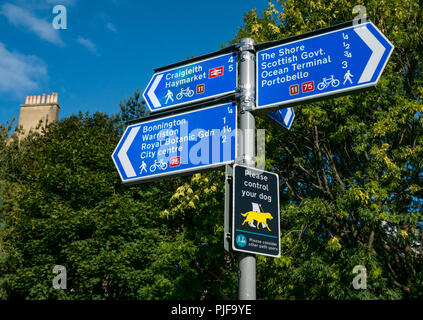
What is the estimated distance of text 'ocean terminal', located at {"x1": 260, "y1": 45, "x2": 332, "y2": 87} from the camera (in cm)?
398

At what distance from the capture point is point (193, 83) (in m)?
4.62

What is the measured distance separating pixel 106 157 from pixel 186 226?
5777mm

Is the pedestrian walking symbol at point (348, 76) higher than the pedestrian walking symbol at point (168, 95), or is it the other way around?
the pedestrian walking symbol at point (168, 95)

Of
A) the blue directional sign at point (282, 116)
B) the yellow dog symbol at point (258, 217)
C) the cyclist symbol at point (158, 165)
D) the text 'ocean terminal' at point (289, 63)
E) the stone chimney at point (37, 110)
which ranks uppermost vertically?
the stone chimney at point (37, 110)

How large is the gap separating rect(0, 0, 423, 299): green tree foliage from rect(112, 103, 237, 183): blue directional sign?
28.3 feet

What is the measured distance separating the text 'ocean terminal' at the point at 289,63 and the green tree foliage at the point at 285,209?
858cm

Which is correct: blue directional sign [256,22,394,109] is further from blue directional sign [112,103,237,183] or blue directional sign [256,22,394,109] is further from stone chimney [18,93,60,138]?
stone chimney [18,93,60,138]

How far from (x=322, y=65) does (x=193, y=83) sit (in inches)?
52.9

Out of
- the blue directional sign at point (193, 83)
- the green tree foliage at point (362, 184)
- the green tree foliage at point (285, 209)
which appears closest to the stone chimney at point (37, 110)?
the green tree foliage at point (285, 209)

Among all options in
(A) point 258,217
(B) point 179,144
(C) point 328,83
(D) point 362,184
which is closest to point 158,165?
(B) point 179,144

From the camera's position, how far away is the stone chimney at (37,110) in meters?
37.7

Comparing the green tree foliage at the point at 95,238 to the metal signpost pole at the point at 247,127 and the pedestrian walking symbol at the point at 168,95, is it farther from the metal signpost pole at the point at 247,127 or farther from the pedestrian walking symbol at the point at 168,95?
the metal signpost pole at the point at 247,127
